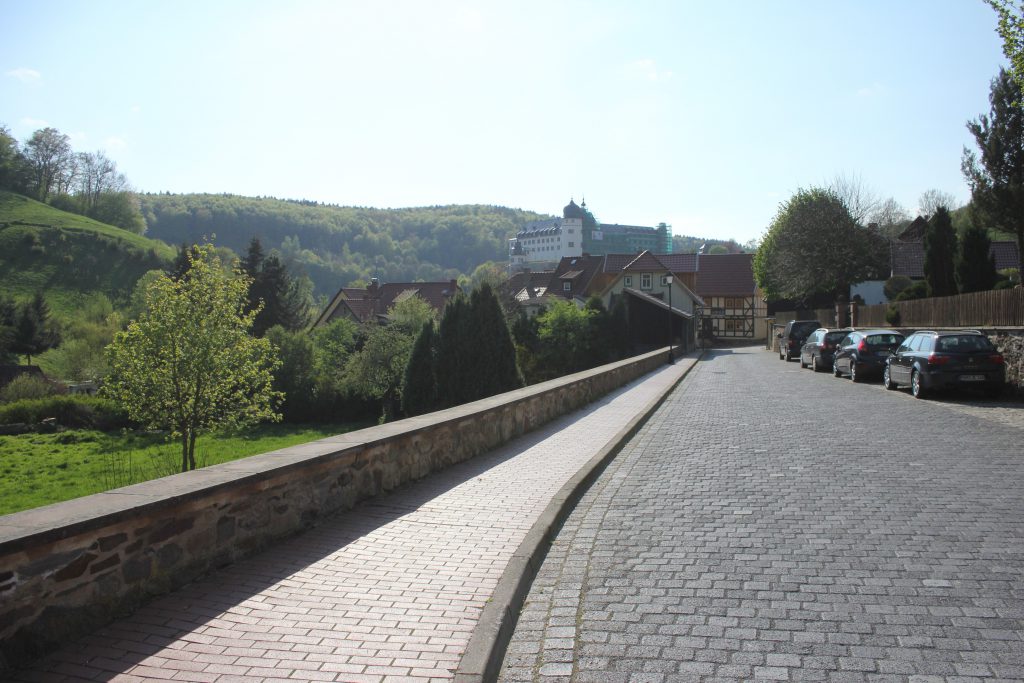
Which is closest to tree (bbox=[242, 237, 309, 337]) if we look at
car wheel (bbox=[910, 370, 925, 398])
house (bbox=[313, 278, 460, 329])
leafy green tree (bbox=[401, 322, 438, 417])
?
house (bbox=[313, 278, 460, 329])

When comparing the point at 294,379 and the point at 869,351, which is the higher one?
the point at 869,351

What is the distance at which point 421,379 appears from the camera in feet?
120

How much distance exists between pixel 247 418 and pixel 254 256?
3351 centimetres

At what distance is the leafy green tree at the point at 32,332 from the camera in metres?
62.8

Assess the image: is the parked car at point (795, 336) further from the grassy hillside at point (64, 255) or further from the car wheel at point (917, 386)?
the grassy hillside at point (64, 255)

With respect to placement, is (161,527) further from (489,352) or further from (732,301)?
(732,301)

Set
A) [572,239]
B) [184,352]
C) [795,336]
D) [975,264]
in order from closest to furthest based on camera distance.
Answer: [184,352], [975,264], [795,336], [572,239]

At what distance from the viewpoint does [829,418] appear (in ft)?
44.8

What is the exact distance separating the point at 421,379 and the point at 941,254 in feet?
78.0

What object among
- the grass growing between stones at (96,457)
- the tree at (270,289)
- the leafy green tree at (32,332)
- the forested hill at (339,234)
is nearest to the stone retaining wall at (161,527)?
the grass growing between stones at (96,457)

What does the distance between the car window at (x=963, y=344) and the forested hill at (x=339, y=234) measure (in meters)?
101

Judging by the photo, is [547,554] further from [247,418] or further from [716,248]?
[716,248]

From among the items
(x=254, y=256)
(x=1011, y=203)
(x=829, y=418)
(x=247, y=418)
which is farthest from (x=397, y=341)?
(x=829, y=418)

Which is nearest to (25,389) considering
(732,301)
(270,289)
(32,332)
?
(32,332)
